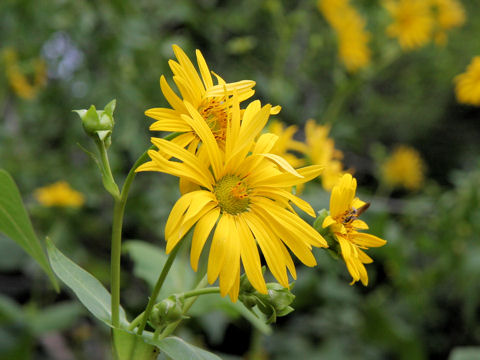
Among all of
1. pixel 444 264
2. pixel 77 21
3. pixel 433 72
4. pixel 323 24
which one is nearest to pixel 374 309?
pixel 444 264

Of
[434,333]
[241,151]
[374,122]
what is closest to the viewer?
[241,151]

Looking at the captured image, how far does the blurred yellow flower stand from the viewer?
10.3ft

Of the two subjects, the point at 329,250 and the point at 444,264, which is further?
the point at 444,264

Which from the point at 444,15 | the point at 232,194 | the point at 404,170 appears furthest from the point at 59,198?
the point at 404,170

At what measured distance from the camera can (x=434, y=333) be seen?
368cm

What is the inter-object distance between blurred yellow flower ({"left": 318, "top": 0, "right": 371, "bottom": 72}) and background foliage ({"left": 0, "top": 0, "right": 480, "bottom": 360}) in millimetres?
90

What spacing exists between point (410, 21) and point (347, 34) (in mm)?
472

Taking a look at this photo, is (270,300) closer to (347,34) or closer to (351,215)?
(351,215)

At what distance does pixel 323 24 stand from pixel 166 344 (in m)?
4.14

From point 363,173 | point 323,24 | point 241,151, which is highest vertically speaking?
point 241,151

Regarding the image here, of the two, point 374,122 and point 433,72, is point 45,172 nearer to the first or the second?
point 374,122

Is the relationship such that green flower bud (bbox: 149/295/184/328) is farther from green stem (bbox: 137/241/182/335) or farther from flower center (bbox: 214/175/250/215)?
flower center (bbox: 214/175/250/215)

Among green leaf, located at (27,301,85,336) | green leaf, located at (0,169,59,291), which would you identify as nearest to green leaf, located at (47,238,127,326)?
green leaf, located at (0,169,59,291)

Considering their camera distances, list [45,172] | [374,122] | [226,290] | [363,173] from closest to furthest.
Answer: [226,290] < [45,172] < [363,173] < [374,122]
